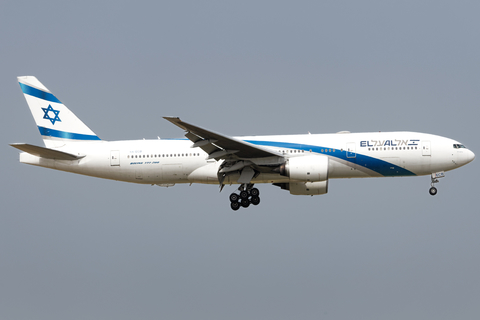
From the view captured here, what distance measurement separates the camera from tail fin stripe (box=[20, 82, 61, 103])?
34.8 meters

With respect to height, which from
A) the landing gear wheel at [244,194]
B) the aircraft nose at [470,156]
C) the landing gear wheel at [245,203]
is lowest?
the landing gear wheel at [245,203]

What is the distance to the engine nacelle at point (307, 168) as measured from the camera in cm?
2953

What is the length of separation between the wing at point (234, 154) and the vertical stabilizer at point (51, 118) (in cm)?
772

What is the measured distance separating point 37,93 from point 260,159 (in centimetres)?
1382

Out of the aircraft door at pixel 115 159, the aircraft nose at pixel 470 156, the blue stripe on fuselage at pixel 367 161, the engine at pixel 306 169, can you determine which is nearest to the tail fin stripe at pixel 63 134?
the aircraft door at pixel 115 159

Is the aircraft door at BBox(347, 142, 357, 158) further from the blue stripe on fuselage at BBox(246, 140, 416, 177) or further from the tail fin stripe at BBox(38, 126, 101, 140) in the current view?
the tail fin stripe at BBox(38, 126, 101, 140)

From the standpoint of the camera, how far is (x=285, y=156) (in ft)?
101

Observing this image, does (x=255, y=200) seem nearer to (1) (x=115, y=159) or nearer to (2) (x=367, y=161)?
(2) (x=367, y=161)

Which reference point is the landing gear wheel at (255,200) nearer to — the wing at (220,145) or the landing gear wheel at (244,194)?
the landing gear wheel at (244,194)

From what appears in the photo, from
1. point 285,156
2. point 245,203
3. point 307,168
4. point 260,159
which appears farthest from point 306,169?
point 245,203

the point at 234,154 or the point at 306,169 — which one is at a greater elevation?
the point at 234,154

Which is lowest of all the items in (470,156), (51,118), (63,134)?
(470,156)

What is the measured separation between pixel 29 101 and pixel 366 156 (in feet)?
62.1

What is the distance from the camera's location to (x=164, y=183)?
32656mm
